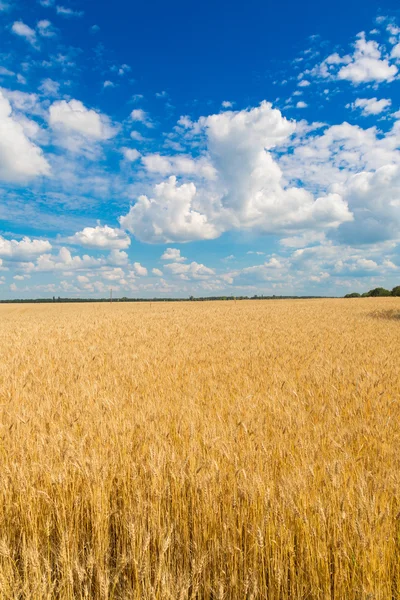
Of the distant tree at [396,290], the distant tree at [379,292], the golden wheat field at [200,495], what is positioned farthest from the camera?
the distant tree at [379,292]

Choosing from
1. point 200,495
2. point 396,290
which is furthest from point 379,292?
point 200,495

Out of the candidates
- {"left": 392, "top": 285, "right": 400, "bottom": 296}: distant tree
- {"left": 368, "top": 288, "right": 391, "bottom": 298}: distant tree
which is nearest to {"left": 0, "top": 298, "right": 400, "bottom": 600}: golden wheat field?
{"left": 392, "top": 285, "right": 400, "bottom": 296}: distant tree

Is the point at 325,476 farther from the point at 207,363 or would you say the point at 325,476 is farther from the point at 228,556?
the point at 207,363

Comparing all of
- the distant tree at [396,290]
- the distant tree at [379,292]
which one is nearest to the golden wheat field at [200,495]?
the distant tree at [396,290]

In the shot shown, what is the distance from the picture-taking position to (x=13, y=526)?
8.18ft

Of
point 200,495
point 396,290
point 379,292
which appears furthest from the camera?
point 379,292

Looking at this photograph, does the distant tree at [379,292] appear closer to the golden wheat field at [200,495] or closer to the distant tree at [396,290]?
the distant tree at [396,290]

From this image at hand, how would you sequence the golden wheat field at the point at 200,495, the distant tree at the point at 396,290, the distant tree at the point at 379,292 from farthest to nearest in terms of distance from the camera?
1. the distant tree at the point at 379,292
2. the distant tree at the point at 396,290
3. the golden wheat field at the point at 200,495

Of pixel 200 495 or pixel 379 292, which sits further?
pixel 379 292

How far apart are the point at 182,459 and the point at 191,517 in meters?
0.50

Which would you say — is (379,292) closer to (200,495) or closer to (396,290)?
(396,290)

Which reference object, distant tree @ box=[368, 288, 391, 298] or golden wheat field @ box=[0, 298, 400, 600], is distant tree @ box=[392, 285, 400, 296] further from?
golden wheat field @ box=[0, 298, 400, 600]

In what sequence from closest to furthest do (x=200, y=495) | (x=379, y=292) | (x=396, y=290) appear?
(x=200, y=495)
(x=396, y=290)
(x=379, y=292)

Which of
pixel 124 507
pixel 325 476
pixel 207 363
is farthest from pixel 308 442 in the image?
pixel 207 363
